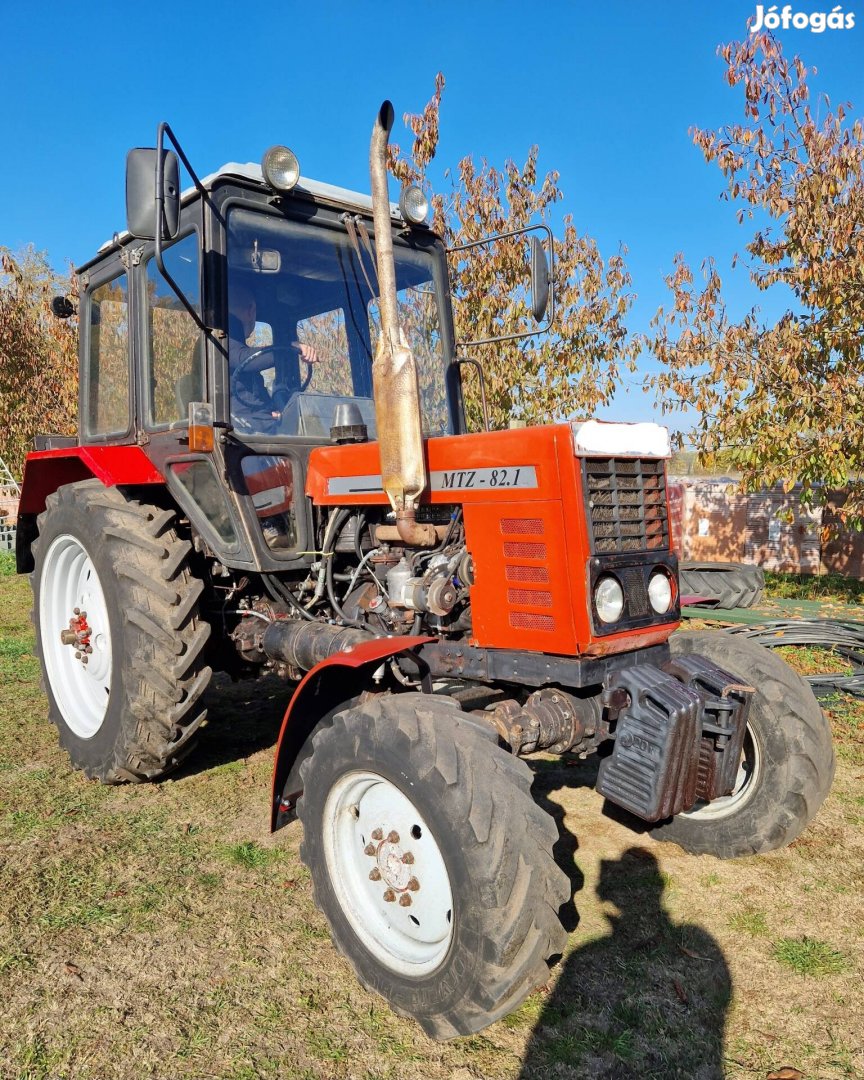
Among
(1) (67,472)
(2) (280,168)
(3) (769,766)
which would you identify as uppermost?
(2) (280,168)

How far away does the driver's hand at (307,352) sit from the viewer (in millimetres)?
3852

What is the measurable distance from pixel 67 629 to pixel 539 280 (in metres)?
3.00

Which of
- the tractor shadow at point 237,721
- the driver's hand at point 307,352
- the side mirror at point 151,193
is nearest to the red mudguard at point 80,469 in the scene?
the driver's hand at point 307,352

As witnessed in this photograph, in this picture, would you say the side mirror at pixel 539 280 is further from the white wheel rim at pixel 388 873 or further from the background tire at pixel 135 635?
the white wheel rim at pixel 388 873

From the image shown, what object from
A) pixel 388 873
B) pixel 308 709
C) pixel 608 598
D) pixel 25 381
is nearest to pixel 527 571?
pixel 608 598

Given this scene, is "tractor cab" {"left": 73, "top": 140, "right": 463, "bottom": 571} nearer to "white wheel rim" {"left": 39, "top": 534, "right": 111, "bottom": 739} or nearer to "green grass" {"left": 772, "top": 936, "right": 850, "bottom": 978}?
"white wheel rim" {"left": 39, "top": 534, "right": 111, "bottom": 739}

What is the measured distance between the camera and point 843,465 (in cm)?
716

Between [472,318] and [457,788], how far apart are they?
6057mm

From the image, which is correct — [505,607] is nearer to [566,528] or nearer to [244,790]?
[566,528]

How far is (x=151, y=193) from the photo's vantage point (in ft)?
9.03

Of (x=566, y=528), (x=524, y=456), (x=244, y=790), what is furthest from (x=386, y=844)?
(x=244, y=790)

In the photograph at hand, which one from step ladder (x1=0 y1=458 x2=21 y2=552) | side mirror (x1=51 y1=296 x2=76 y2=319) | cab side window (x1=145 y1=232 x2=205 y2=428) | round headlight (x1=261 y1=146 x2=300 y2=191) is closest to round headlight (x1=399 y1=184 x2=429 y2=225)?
round headlight (x1=261 y1=146 x2=300 y2=191)

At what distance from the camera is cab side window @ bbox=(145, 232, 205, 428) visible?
346cm

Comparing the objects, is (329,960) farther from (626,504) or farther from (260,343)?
(260,343)
